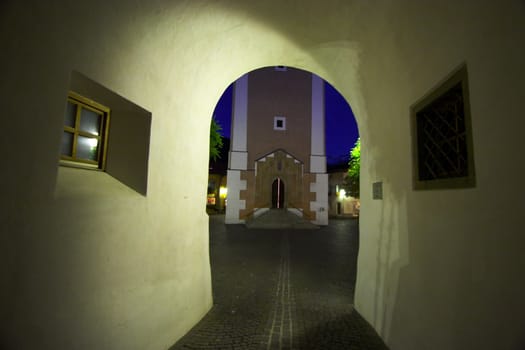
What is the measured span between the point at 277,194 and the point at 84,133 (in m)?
18.6

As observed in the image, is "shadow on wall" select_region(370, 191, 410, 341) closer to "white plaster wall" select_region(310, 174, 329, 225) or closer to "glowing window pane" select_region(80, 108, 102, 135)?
"glowing window pane" select_region(80, 108, 102, 135)

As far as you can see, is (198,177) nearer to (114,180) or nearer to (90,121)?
(114,180)

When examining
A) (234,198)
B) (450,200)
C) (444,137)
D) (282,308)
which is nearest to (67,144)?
(450,200)

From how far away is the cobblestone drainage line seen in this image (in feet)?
9.83

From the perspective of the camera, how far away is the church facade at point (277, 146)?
725 inches

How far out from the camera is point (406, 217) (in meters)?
2.66

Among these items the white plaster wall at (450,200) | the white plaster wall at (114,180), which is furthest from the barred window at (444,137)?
the white plaster wall at (114,180)

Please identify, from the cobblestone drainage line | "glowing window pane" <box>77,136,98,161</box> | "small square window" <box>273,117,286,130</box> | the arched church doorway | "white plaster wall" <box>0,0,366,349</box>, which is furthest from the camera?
the arched church doorway

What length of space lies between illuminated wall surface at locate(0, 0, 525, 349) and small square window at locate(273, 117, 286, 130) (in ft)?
51.0

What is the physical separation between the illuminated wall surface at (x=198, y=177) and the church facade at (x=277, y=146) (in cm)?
1448

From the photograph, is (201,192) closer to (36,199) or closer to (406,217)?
(36,199)

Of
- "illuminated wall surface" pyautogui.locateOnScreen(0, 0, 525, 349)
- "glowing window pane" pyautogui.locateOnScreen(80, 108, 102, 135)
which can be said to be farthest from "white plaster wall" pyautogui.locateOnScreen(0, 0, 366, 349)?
"glowing window pane" pyautogui.locateOnScreen(80, 108, 102, 135)

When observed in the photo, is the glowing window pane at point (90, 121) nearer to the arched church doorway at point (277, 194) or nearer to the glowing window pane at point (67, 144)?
the glowing window pane at point (67, 144)

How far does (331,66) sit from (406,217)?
2867 millimetres
